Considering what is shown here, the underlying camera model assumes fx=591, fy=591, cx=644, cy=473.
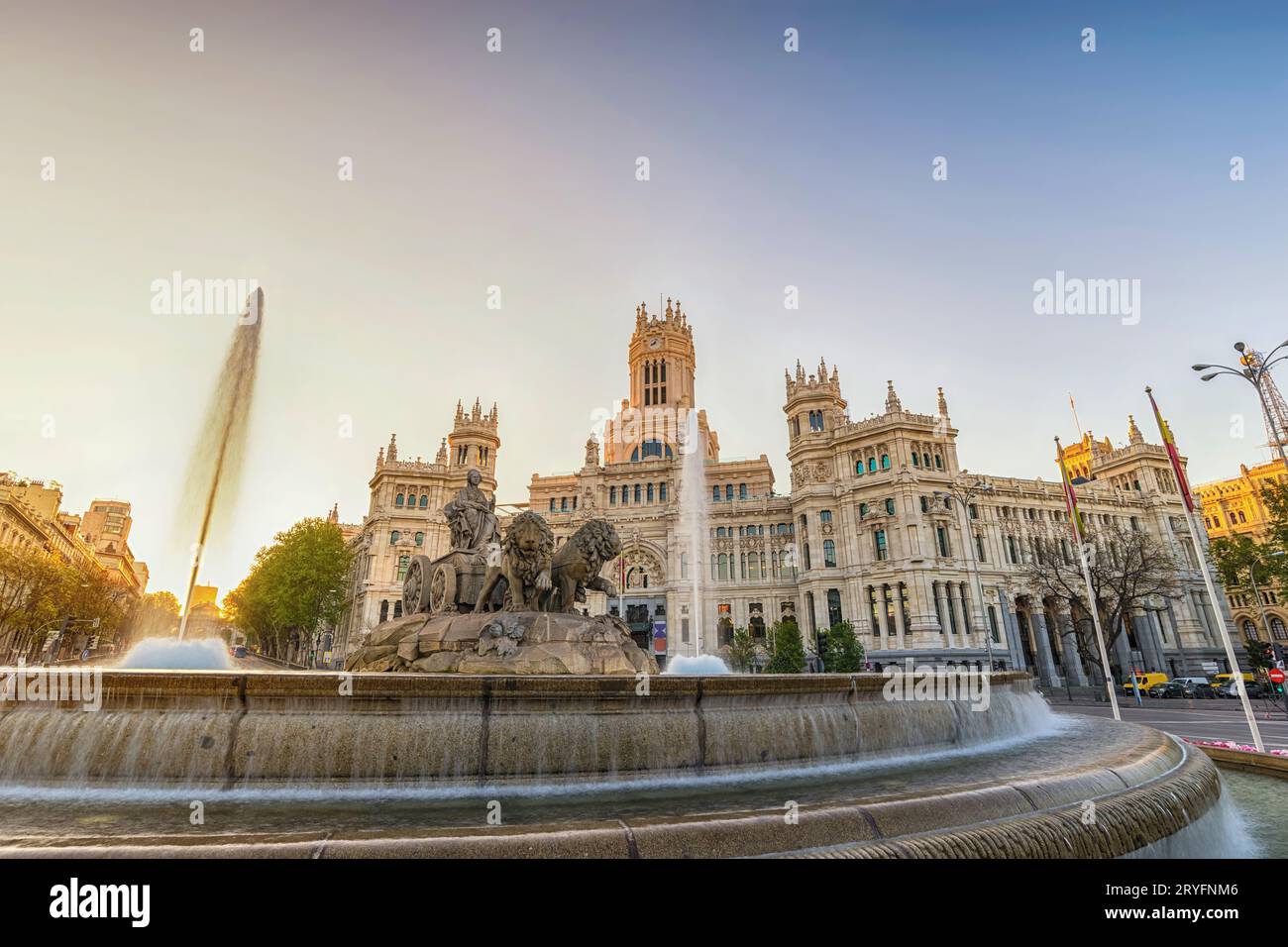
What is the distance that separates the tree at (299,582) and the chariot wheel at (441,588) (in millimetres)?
43883

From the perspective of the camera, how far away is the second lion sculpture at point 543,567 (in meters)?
11.0

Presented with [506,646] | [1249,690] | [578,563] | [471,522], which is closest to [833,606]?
[1249,690]

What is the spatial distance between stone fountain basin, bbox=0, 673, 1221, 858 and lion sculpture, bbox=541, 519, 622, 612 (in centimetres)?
415

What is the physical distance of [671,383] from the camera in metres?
87.4

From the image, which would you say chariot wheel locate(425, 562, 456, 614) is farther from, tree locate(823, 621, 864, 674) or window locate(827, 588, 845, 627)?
window locate(827, 588, 845, 627)

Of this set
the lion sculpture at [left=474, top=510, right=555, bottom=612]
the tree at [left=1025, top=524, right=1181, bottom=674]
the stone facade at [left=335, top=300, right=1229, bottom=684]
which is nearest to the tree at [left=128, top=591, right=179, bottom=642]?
the stone facade at [left=335, top=300, right=1229, bottom=684]

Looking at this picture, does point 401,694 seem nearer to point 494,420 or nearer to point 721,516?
point 721,516

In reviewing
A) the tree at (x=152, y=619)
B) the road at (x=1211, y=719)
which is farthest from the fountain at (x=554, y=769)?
the tree at (x=152, y=619)

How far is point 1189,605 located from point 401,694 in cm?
7571

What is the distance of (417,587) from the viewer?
1237 centimetres

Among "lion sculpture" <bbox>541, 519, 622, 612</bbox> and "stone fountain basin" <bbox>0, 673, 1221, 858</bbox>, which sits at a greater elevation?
"lion sculpture" <bbox>541, 519, 622, 612</bbox>

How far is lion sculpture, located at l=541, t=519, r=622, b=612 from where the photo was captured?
11305mm

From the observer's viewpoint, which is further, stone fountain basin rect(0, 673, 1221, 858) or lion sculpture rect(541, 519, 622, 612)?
lion sculpture rect(541, 519, 622, 612)
